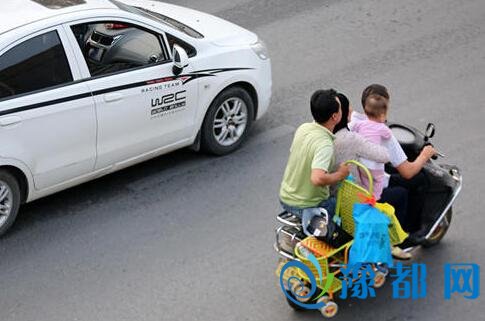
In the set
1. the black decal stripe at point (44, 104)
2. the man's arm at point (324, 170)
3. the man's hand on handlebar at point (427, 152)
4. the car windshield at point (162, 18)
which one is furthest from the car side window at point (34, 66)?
the man's hand on handlebar at point (427, 152)

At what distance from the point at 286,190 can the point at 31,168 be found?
238 centimetres

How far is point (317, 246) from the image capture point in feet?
20.4

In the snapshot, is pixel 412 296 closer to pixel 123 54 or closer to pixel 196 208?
pixel 196 208

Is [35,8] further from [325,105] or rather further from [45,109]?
[325,105]

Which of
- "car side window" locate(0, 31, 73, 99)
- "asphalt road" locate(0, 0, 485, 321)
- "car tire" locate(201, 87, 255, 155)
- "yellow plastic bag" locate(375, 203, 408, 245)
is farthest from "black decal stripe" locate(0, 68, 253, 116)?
"yellow plastic bag" locate(375, 203, 408, 245)

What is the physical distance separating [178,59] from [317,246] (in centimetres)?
269

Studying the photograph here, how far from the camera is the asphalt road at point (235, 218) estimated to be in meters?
6.71

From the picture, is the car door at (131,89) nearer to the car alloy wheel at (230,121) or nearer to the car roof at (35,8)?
the car roof at (35,8)

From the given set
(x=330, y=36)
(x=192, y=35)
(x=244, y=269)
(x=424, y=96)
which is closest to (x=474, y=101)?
(x=424, y=96)

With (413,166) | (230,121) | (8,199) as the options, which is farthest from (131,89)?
(413,166)

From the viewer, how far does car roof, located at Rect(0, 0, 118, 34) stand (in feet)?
24.5

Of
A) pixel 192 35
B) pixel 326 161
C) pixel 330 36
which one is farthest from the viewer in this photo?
pixel 330 36

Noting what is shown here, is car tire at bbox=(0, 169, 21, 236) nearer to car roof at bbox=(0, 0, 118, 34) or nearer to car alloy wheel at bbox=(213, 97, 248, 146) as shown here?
car roof at bbox=(0, 0, 118, 34)

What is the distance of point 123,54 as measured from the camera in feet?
26.4
